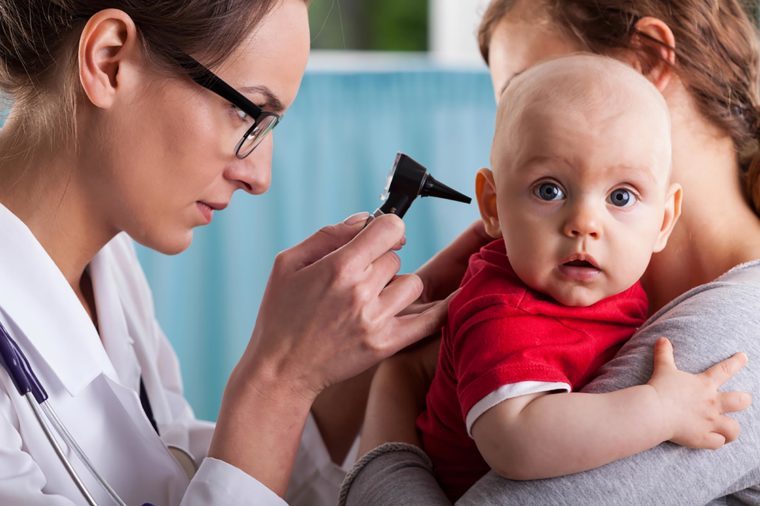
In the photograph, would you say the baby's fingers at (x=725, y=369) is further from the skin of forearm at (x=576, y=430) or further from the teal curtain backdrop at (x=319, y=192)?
the teal curtain backdrop at (x=319, y=192)

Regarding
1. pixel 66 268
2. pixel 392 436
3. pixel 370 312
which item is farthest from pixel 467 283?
pixel 66 268

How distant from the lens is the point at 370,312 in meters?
1.10

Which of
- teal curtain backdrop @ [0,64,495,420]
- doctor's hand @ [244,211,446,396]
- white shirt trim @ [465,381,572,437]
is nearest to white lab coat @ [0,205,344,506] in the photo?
doctor's hand @ [244,211,446,396]

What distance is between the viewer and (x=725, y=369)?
0.94 metres

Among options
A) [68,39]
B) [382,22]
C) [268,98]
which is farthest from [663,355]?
[382,22]

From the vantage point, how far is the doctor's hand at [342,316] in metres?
1.09

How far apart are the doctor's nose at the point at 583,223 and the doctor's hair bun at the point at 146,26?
502mm

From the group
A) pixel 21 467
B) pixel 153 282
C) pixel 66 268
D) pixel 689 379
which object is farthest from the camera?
pixel 153 282

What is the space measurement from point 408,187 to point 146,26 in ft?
1.35

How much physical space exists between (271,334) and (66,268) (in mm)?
430

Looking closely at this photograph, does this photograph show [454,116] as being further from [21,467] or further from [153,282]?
[21,467]

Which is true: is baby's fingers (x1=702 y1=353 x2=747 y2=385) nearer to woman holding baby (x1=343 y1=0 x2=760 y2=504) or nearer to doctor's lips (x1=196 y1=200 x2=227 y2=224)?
woman holding baby (x1=343 y1=0 x2=760 y2=504)

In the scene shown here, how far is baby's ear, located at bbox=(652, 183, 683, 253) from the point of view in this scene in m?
1.07

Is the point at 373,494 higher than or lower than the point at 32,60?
lower
